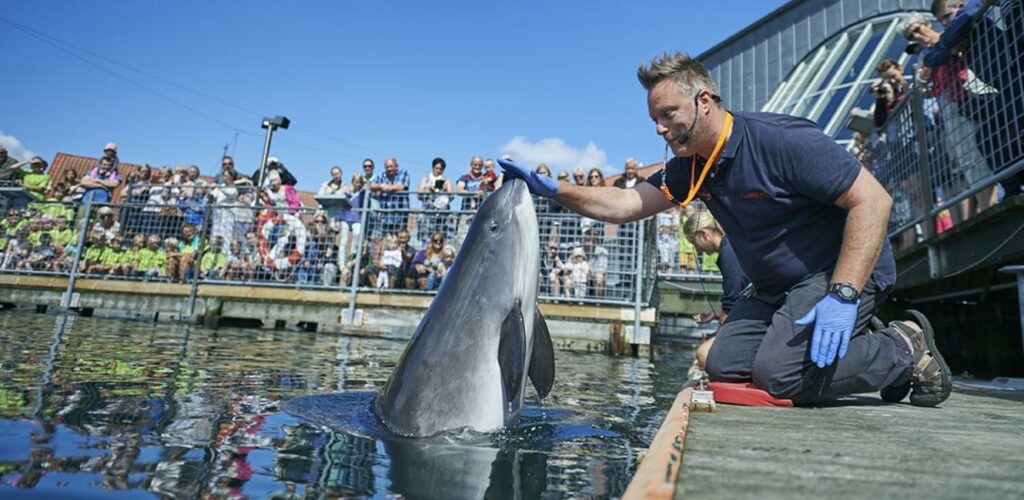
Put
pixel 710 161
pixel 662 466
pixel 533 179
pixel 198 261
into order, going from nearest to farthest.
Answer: pixel 662 466 < pixel 710 161 < pixel 533 179 < pixel 198 261

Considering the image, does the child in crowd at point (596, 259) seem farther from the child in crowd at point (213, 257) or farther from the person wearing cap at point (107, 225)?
the person wearing cap at point (107, 225)

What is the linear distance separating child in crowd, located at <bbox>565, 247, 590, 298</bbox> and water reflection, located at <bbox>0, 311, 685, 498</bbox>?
5.53 m

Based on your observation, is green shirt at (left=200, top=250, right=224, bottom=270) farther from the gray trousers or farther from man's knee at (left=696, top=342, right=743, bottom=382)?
the gray trousers

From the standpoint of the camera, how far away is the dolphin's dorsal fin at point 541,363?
3.41m

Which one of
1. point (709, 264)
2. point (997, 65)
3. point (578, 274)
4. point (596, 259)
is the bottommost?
point (578, 274)

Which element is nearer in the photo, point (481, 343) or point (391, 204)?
point (481, 343)

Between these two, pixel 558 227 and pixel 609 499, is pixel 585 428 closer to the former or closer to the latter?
pixel 609 499

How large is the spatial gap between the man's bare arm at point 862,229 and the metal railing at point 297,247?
715cm

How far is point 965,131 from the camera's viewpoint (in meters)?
5.46

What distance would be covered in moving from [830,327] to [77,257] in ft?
44.2

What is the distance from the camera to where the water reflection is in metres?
1.95

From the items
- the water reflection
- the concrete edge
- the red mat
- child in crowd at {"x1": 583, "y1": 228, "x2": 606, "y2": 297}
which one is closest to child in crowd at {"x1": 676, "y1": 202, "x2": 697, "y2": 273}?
child in crowd at {"x1": 583, "y1": 228, "x2": 606, "y2": 297}

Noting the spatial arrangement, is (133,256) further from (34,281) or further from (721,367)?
(721,367)

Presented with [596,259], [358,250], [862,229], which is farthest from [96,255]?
[862,229]
